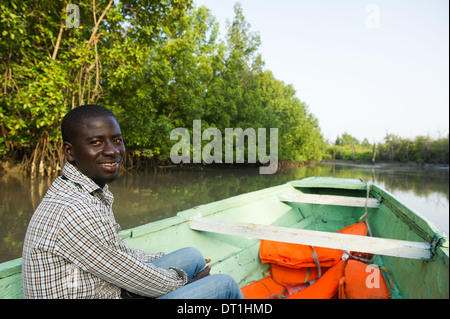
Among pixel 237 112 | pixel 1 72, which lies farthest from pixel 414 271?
pixel 237 112

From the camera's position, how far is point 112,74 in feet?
28.1

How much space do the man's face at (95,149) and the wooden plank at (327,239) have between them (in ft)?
4.90

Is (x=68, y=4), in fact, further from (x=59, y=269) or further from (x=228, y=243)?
(x=59, y=269)

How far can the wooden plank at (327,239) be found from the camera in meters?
1.86

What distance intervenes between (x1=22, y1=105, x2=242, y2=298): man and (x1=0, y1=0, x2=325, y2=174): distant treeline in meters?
6.53

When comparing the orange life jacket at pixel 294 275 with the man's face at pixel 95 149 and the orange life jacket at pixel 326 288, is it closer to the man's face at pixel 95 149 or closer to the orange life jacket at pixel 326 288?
the orange life jacket at pixel 326 288

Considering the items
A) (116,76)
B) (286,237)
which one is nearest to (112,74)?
(116,76)

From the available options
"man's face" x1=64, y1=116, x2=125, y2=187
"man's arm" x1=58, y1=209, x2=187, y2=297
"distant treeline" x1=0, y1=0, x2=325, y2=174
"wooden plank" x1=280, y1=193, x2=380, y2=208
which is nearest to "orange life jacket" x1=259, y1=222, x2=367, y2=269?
"wooden plank" x1=280, y1=193, x2=380, y2=208

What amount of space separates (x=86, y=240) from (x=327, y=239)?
1796 mm

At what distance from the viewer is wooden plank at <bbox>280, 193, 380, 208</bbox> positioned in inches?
149

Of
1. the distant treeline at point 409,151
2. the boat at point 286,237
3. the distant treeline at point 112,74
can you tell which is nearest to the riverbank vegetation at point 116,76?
the distant treeline at point 112,74

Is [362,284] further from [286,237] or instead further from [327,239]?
[286,237]

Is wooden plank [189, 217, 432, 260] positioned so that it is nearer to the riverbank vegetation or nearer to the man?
the man
